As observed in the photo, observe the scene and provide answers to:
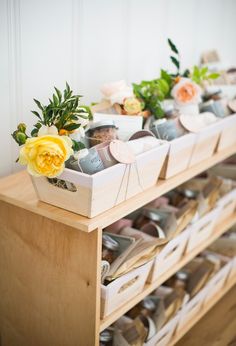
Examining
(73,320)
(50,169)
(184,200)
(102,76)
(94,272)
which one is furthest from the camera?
(184,200)

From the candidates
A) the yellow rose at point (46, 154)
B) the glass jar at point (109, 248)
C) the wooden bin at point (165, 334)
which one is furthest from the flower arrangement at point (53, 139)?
the wooden bin at point (165, 334)

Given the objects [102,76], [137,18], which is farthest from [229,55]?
[102,76]

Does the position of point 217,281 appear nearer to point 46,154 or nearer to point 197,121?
point 197,121

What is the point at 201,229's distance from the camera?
6.06ft

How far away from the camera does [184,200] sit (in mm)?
1969

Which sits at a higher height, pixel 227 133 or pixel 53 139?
pixel 53 139

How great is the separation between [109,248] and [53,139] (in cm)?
52

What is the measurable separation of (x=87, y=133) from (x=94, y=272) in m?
0.42

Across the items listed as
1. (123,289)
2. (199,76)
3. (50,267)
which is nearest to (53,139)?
(50,267)

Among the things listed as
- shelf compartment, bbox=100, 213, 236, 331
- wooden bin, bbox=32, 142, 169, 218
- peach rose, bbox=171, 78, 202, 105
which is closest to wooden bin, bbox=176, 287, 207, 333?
shelf compartment, bbox=100, 213, 236, 331

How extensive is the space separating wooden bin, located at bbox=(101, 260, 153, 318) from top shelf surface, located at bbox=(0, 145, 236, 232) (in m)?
0.24

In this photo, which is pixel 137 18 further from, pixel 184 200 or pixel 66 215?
pixel 66 215

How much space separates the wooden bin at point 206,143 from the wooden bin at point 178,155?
0.13 feet

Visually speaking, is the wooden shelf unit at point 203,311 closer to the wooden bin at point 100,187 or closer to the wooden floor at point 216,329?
the wooden floor at point 216,329
